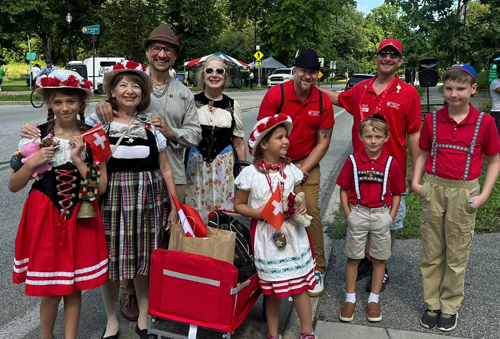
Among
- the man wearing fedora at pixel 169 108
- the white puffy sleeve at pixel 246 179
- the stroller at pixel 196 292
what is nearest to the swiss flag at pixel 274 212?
the white puffy sleeve at pixel 246 179

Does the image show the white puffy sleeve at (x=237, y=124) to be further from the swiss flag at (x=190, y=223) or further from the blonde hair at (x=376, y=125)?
the swiss flag at (x=190, y=223)

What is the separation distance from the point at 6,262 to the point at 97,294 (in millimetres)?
1215

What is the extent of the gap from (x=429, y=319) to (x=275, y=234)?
142 cm

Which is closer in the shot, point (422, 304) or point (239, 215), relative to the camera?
point (239, 215)

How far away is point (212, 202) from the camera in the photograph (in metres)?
4.04

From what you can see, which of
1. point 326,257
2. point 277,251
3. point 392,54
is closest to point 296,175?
point 277,251

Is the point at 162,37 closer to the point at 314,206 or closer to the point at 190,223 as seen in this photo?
the point at 190,223

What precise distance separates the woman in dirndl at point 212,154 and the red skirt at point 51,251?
4.21 feet

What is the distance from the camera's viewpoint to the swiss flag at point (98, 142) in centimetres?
271

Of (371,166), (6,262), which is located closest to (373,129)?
(371,166)

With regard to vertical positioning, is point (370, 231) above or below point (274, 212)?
below

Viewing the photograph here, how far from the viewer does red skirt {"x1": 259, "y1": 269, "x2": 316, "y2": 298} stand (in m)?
2.96

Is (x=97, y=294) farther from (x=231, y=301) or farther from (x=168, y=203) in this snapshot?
(x=231, y=301)

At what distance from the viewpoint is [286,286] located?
2.97 m
